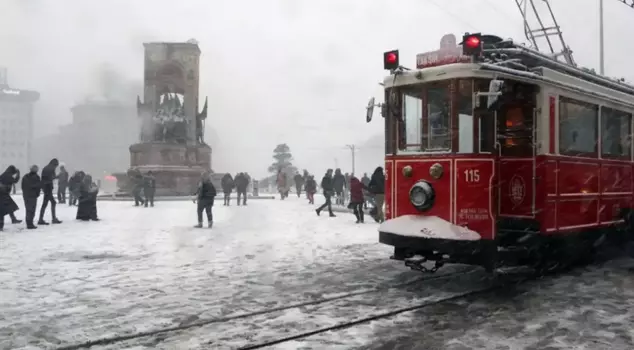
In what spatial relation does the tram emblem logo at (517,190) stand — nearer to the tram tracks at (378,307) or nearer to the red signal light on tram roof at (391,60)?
the tram tracks at (378,307)

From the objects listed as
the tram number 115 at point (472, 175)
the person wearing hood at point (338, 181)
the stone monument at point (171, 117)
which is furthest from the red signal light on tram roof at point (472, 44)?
the stone monument at point (171, 117)

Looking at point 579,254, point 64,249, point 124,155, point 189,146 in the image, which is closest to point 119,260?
point 64,249

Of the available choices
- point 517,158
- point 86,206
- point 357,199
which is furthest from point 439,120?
point 86,206

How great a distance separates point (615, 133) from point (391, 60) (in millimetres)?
4415

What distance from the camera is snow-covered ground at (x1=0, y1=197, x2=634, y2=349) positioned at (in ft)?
19.9

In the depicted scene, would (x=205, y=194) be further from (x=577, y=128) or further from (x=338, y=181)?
(x=577, y=128)

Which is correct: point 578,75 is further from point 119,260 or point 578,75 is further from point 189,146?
point 189,146

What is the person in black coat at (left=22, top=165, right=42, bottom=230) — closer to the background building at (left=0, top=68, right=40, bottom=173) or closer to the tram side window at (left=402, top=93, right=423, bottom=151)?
the tram side window at (left=402, top=93, right=423, bottom=151)

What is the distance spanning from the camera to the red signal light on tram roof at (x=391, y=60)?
912cm

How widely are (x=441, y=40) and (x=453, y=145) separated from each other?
278 cm

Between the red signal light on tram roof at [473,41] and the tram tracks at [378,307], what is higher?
the red signal light on tram roof at [473,41]

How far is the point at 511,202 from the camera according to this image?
8.79m

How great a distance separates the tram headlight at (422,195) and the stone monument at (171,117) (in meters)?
30.3

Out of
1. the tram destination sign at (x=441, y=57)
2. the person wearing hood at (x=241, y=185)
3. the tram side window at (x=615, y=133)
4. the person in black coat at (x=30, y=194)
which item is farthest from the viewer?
the person wearing hood at (x=241, y=185)
